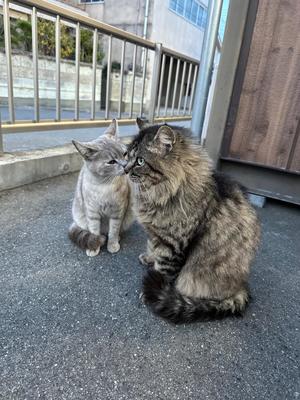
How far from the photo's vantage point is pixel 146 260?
5.94ft

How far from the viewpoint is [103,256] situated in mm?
1869

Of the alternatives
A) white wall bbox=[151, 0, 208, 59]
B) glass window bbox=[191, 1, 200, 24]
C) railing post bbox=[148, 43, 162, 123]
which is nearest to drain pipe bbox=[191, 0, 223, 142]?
railing post bbox=[148, 43, 162, 123]

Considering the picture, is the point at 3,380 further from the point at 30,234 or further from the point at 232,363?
the point at 30,234

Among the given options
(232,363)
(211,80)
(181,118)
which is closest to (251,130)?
(211,80)

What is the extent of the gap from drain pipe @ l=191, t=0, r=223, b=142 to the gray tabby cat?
5.67 feet

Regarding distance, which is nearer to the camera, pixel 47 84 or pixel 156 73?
pixel 156 73

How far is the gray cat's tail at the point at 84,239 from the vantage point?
6.05 ft

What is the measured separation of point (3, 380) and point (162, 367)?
65 centimetres

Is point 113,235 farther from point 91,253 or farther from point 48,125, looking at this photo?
point 48,125

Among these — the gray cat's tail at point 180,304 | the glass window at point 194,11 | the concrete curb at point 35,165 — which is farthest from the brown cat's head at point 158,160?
the glass window at point 194,11

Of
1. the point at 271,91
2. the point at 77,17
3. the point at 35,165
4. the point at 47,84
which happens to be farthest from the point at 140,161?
the point at 47,84

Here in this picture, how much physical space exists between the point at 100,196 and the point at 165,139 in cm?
67

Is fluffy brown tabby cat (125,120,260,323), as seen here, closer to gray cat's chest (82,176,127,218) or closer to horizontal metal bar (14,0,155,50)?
gray cat's chest (82,176,127,218)

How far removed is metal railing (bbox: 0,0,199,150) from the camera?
2569mm
